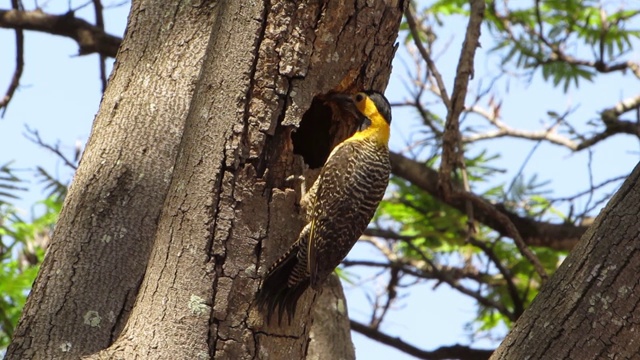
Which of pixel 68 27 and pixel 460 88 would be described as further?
pixel 68 27

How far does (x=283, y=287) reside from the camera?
3.75 meters

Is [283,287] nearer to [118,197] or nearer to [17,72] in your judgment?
[118,197]

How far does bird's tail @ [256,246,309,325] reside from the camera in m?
3.65

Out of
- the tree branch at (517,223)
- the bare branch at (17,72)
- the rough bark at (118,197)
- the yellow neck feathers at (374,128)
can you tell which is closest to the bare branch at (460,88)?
the yellow neck feathers at (374,128)

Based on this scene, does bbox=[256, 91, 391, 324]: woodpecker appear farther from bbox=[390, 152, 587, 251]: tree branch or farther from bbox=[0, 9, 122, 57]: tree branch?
bbox=[0, 9, 122, 57]: tree branch

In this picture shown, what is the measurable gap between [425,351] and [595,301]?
3.74 m

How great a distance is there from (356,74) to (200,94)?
0.87 m

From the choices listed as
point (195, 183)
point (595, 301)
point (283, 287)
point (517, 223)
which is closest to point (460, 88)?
point (517, 223)

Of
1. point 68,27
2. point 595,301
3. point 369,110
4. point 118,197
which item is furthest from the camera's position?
point 68,27

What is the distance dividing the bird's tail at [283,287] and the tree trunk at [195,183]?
47 mm

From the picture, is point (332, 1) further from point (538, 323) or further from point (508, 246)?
point (508, 246)

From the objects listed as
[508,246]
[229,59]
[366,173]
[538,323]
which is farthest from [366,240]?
[538,323]

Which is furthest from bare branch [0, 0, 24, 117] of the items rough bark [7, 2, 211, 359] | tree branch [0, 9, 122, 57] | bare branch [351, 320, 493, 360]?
bare branch [351, 320, 493, 360]

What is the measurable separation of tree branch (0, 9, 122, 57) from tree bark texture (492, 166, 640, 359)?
4.73 metres
